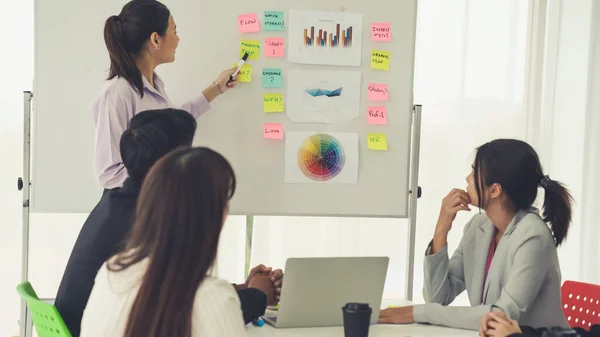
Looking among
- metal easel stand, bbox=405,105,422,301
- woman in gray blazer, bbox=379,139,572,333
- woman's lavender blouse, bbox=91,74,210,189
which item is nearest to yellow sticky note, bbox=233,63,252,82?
woman's lavender blouse, bbox=91,74,210,189

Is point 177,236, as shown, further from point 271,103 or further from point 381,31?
point 381,31

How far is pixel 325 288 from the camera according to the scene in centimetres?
195

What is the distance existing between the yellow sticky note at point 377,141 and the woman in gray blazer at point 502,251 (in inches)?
26.8

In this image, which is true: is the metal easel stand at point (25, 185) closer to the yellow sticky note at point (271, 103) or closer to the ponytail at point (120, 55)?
the ponytail at point (120, 55)

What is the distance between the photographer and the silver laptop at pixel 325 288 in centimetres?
191

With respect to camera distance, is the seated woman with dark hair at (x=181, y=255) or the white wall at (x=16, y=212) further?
the white wall at (x=16, y=212)

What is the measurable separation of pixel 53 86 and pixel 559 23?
2632mm

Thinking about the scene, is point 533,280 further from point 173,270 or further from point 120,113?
point 120,113

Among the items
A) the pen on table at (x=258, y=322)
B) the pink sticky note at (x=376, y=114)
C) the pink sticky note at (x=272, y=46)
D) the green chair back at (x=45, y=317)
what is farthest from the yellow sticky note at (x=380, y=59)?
the green chair back at (x=45, y=317)

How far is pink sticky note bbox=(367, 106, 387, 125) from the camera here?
10.4ft

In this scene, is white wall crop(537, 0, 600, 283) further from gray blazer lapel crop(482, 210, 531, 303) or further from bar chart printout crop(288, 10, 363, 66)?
gray blazer lapel crop(482, 210, 531, 303)

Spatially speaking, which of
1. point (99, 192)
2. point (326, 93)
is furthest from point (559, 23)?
point (99, 192)

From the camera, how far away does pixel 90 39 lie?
9.75 feet

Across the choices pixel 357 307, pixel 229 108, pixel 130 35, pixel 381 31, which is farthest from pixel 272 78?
pixel 357 307
